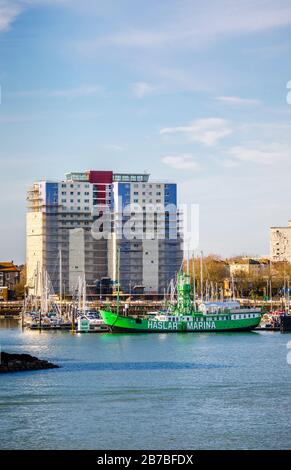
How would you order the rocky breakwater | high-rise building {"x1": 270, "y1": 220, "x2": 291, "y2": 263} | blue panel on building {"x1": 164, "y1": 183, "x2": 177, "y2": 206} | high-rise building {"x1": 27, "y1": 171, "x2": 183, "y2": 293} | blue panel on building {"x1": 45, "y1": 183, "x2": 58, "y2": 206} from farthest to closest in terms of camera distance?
high-rise building {"x1": 270, "y1": 220, "x2": 291, "y2": 263}, blue panel on building {"x1": 164, "y1": 183, "x2": 177, "y2": 206}, high-rise building {"x1": 27, "y1": 171, "x2": 183, "y2": 293}, blue panel on building {"x1": 45, "y1": 183, "x2": 58, "y2": 206}, the rocky breakwater

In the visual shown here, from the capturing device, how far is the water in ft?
67.8

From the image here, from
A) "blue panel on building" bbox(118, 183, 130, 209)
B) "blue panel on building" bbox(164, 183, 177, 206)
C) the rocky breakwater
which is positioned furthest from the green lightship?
"blue panel on building" bbox(164, 183, 177, 206)

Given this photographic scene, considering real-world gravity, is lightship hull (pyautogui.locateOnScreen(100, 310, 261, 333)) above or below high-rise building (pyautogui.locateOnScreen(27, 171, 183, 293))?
below

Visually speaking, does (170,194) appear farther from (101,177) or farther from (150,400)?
(150,400)

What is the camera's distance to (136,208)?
76812 millimetres

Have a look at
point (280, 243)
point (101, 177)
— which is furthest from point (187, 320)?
point (280, 243)

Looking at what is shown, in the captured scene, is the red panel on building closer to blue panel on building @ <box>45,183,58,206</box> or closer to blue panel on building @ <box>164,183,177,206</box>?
blue panel on building @ <box>45,183,58,206</box>

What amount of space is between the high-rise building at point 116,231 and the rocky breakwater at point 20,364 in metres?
43.7

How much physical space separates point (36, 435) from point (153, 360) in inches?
589

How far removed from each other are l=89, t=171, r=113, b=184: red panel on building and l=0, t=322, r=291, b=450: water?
127 ft

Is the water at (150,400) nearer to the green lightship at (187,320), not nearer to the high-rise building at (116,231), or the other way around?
the green lightship at (187,320)

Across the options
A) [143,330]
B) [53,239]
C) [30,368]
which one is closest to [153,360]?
[30,368]

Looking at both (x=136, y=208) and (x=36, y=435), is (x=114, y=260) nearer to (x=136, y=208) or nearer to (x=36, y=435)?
(x=136, y=208)

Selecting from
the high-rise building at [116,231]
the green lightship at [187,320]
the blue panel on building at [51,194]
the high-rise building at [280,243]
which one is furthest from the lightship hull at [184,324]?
the high-rise building at [280,243]
